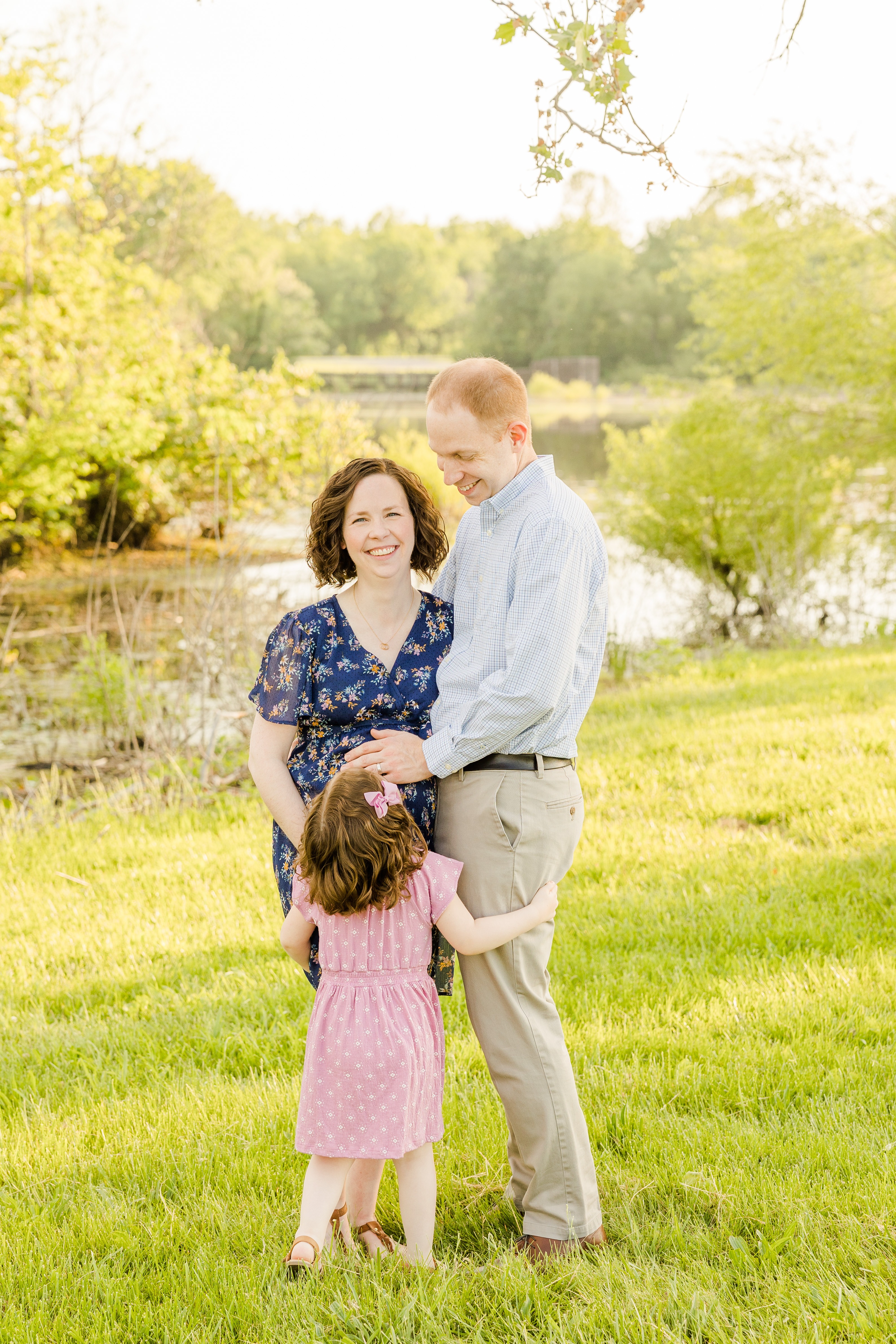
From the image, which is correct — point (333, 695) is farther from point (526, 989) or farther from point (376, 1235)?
point (376, 1235)

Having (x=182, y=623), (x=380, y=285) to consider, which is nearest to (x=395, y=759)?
(x=182, y=623)

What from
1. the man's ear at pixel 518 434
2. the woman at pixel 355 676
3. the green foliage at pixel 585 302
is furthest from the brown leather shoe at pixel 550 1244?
the green foliage at pixel 585 302

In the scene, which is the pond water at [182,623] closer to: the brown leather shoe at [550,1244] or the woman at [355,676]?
the woman at [355,676]

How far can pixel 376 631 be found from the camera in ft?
8.93

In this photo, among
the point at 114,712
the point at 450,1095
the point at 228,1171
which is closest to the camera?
the point at 228,1171

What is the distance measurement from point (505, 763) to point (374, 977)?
1.92ft

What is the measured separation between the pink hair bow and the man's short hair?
859 mm

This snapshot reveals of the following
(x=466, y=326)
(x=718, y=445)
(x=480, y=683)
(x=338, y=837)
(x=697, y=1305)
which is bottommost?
(x=697, y=1305)

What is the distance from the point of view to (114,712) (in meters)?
8.91

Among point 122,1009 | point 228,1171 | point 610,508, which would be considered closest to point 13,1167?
point 228,1171

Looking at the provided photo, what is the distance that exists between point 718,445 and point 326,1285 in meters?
14.3

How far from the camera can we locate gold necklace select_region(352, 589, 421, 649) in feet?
8.89

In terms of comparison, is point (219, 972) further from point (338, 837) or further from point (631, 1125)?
point (338, 837)

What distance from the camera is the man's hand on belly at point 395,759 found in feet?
8.24
